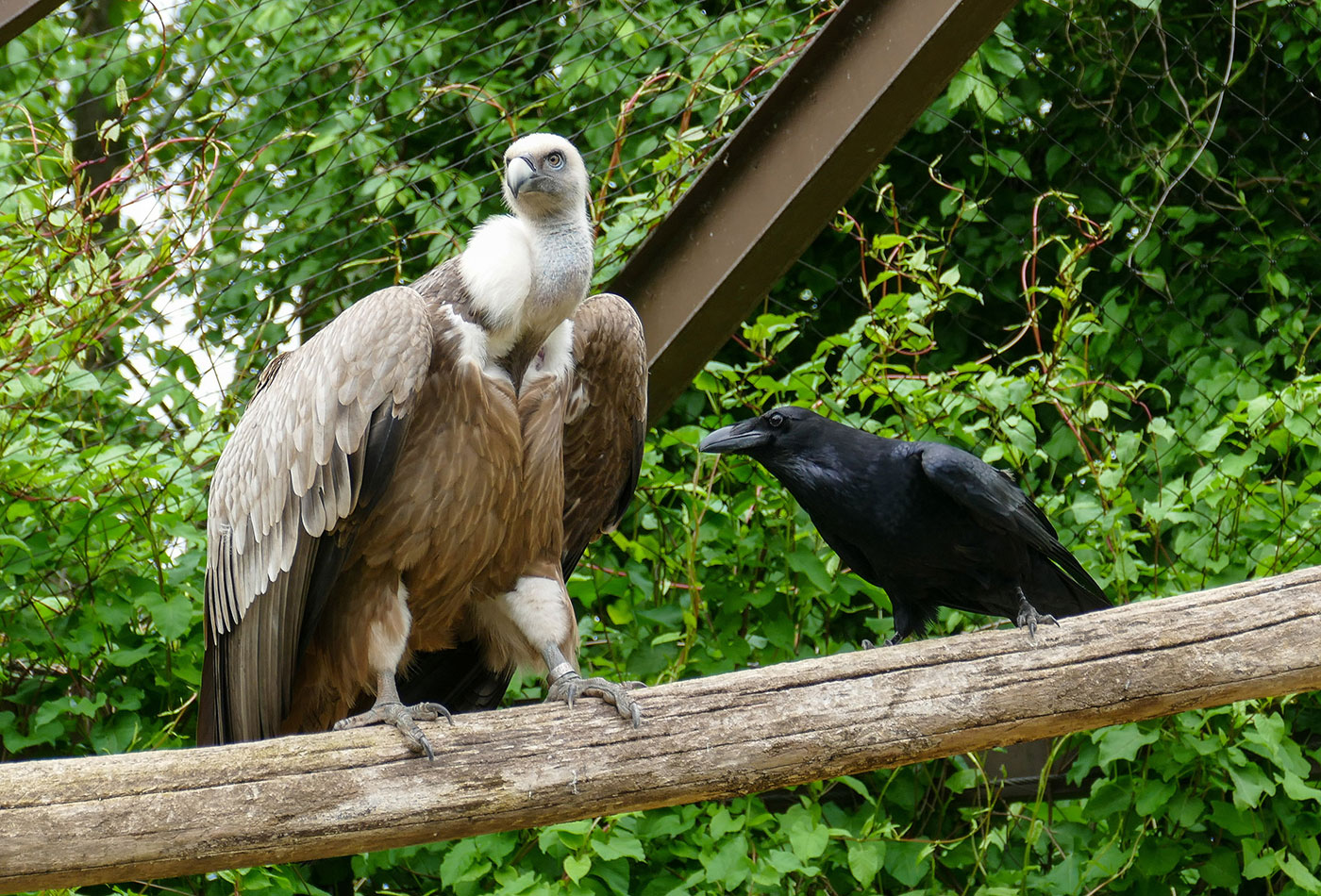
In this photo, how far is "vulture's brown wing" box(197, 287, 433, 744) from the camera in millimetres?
2443

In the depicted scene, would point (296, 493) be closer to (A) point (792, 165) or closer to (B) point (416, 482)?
(B) point (416, 482)

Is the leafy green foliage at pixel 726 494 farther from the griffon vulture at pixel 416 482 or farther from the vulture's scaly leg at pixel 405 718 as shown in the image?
the vulture's scaly leg at pixel 405 718

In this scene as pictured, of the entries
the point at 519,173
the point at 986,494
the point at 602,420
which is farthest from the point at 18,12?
the point at 986,494

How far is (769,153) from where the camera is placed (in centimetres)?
285

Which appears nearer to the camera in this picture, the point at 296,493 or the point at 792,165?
the point at 296,493

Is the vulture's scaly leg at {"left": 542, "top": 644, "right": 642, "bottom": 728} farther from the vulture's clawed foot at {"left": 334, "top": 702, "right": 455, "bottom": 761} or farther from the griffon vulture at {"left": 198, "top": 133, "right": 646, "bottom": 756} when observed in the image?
the vulture's clawed foot at {"left": 334, "top": 702, "right": 455, "bottom": 761}

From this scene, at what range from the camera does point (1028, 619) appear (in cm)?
259

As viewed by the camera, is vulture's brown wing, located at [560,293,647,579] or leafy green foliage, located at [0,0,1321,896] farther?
leafy green foliage, located at [0,0,1321,896]

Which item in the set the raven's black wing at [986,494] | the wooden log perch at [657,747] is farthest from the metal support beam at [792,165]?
the wooden log perch at [657,747]

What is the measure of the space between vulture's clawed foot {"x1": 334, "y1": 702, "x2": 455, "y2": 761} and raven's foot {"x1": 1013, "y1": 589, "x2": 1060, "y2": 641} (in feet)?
3.43

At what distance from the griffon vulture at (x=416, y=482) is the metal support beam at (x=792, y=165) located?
6.9 inches

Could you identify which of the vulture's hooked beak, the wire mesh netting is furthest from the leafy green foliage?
the vulture's hooked beak

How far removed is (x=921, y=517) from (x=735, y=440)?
0.45m

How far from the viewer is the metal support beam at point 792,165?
2719mm
